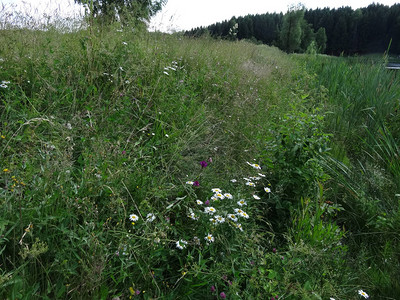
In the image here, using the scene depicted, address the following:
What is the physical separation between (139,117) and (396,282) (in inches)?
94.6

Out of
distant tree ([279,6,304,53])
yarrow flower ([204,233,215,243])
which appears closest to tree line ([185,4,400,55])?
distant tree ([279,6,304,53])

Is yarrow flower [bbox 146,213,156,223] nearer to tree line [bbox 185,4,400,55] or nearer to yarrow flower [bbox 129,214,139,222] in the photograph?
yarrow flower [bbox 129,214,139,222]

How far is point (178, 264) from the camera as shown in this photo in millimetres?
1628

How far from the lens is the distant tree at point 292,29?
35.2 meters

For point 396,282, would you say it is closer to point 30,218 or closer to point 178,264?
point 178,264

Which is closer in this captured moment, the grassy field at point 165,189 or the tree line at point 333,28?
the grassy field at point 165,189

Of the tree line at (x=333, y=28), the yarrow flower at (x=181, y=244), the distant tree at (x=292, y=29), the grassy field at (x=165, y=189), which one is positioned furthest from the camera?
the tree line at (x=333, y=28)

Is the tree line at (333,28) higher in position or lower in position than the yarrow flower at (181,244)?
higher

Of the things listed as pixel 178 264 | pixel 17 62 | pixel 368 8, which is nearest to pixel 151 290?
pixel 178 264

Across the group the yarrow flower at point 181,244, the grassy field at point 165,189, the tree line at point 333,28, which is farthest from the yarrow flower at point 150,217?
the tree line at point 333,28

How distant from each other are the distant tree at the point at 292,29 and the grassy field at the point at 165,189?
3547 cm

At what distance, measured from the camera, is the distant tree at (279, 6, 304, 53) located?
35.2 metres

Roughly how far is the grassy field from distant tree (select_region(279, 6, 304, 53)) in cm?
3547

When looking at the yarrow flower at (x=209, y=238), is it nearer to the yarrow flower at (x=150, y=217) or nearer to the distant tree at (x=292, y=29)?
the yarrow flower at (x=150, y=217)
